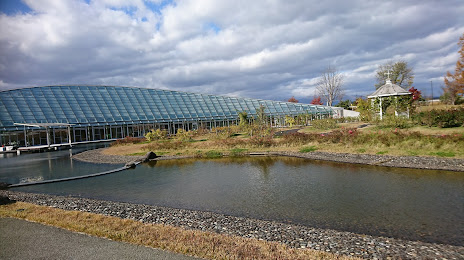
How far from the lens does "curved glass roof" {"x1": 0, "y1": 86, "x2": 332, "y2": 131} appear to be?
41094 mm

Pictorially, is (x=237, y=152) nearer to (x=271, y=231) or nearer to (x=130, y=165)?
(x=130, y=165)

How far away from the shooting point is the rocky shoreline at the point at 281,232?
5.77 meters

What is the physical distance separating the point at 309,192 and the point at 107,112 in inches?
1660

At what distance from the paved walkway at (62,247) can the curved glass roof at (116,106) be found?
32.8 meters

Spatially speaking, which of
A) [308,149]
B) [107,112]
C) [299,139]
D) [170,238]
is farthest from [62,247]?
[107,112]

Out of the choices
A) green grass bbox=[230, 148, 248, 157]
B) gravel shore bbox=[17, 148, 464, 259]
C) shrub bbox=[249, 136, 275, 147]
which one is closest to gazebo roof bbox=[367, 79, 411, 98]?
shrub bbox=[249, 136, 275, 147]

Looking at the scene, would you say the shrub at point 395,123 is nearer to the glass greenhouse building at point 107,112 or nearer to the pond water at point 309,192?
the pond water at point 309,192

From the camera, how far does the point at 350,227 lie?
7.70m

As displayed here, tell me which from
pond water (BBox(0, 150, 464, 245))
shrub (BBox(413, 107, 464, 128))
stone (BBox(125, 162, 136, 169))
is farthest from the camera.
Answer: shrub (BBox(413, 107, 464, 128))

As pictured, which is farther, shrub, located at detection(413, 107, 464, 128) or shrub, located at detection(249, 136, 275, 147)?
Result: shrub, located at detection(249, 136, 275, 147)

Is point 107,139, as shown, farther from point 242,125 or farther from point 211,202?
point 211,202

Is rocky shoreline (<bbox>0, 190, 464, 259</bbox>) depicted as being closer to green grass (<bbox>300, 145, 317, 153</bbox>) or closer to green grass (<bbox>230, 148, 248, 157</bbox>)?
green grass (<bbox>230, 148, 248, 157</bbox>)

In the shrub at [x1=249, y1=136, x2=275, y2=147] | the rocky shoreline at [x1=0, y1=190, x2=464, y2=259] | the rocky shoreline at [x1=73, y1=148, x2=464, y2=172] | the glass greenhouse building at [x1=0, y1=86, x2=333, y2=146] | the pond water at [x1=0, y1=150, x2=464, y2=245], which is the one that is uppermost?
the glass greenhouse building at [x1=0, y1=86, x2=333, y2=146]

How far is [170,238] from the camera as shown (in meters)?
6.39
